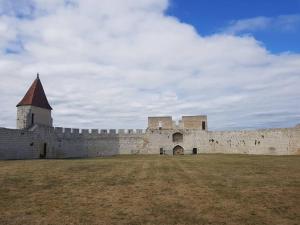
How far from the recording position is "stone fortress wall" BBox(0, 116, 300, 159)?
90.3 feet

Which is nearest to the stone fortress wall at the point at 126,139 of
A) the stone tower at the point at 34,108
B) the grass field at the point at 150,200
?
the stone tower at the point at 34,108

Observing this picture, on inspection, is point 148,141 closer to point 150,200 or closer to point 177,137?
point 177,137

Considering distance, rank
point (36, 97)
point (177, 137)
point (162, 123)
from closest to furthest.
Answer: point (36, 97) → point (177, 137) → point (162, 123)

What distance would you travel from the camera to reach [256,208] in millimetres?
7684

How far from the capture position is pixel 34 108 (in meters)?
31.3

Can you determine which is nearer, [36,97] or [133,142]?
[36,97]

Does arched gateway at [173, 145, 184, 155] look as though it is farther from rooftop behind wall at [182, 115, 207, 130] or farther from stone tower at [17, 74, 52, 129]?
stone tower at [17, 74, 52, 129]

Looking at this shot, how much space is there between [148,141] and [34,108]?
14.1 metres

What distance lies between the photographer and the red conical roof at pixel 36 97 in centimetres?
3134

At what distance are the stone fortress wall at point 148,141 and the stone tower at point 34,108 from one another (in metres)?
1.83

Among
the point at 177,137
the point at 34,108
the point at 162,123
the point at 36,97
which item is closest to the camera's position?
the point at 34,108

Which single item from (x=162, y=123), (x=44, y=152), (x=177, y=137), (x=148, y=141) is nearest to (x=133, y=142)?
(x=148, y=141)

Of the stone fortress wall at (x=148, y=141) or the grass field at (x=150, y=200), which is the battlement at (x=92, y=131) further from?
the grass field at (x=150, y=200)

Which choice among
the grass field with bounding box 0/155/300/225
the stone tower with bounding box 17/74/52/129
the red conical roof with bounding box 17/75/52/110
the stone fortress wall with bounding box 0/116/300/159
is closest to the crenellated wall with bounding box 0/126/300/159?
the stone fortress wall with bounding box 0/116/300/159
